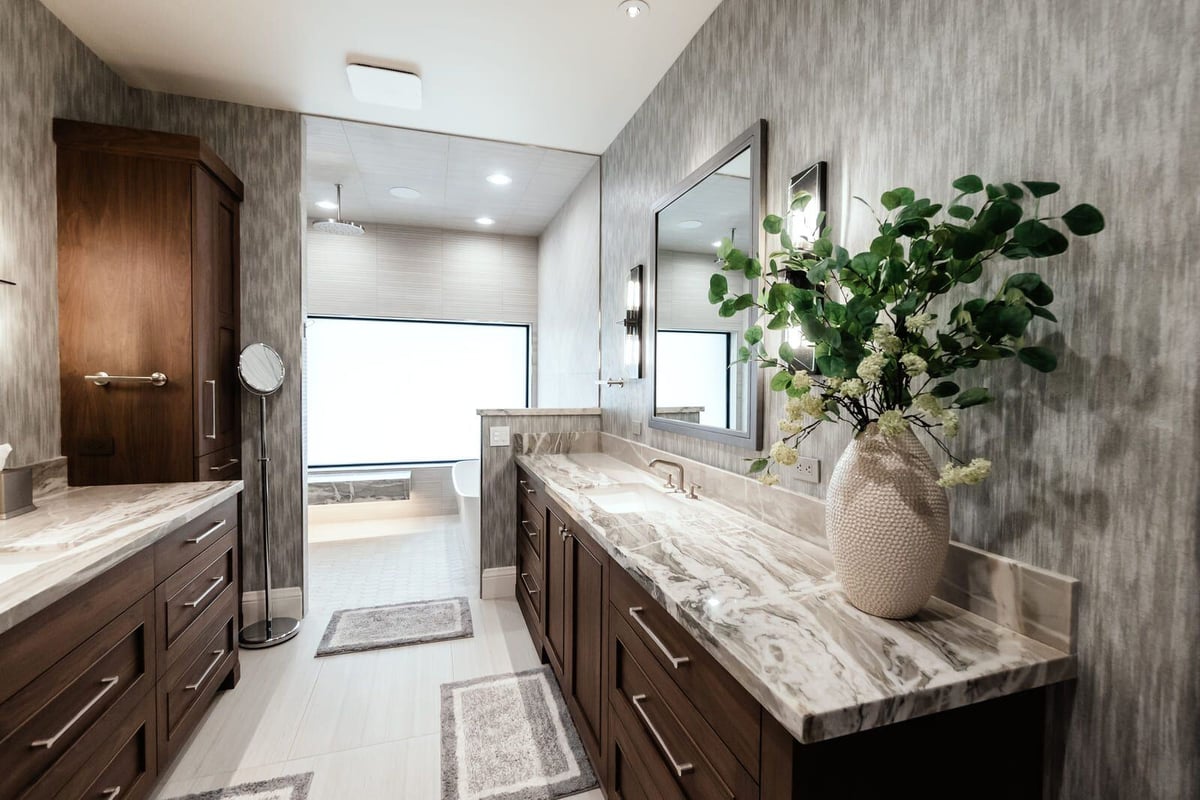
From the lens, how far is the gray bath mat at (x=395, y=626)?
2581 millimetres

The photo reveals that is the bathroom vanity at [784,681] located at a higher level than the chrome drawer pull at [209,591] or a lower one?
higher

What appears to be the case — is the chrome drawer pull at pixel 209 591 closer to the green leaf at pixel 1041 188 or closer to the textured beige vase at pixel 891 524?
the textured beige vase at pixel 891 524

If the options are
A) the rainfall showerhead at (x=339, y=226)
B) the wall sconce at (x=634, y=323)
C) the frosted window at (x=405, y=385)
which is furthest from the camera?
the frosted window at (x=405, y=385)

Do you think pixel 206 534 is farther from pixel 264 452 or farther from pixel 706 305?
pixel 706 305

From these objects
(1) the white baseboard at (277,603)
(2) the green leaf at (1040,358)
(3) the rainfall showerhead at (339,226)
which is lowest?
(1) the white baseboard at (277,603)

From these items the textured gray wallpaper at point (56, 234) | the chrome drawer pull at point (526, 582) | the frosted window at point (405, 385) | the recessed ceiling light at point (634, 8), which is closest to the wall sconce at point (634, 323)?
the recessed ceiling light at point (634, 8)

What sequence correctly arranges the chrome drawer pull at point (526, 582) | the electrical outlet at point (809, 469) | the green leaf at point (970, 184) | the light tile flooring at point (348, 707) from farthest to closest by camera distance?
the chrome drawer pull at point (526, 582), the light tile flooring at point (348, 707), the electrical outlet at point (809, 469), the green leaf at point (970, 184)

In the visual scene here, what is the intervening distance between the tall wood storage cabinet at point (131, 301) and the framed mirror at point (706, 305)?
1977 millimetres

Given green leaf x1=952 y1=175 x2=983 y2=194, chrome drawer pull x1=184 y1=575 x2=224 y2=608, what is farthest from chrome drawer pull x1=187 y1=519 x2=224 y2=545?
green leaf x1=952 y1=175 x2=983 y2=194

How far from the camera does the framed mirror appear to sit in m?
1.78

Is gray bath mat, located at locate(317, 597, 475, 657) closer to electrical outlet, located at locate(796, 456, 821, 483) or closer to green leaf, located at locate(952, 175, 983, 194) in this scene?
electrical outlet, located at locate(796, 456, 821, 483)

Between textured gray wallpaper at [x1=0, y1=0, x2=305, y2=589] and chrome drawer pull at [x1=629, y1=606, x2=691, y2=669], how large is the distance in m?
2.17

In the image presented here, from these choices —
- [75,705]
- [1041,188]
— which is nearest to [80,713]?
[75,705]

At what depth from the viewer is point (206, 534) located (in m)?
1.86
